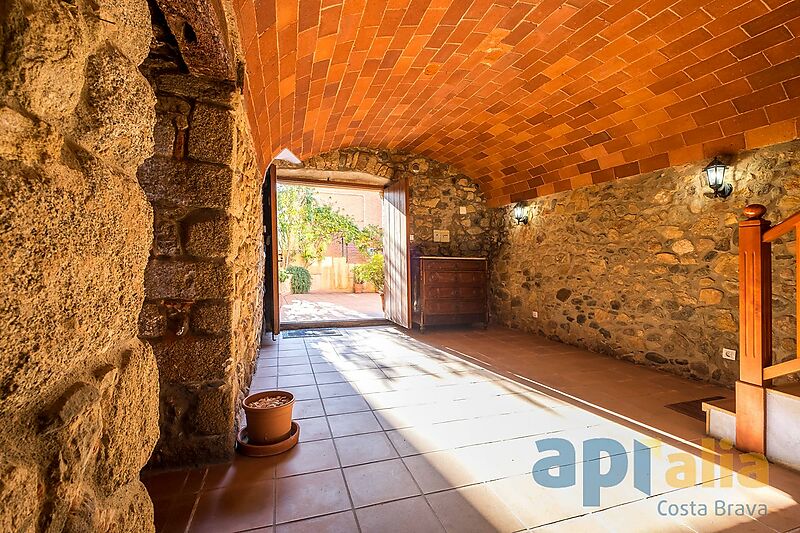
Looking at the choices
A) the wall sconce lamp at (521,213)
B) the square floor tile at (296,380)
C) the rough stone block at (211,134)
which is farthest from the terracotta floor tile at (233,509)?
the wall sconce lamp at (521,213)

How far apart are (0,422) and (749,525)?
2.20 metres

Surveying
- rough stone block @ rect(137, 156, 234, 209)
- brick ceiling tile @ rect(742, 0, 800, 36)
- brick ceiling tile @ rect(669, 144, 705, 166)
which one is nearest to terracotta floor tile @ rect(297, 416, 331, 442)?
rough stone block @ rect(137, 156, 234, 209)

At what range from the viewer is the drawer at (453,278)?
16.4 ft

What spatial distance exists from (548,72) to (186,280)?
2946 millimetres

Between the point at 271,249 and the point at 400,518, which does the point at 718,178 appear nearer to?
the point at 400,518

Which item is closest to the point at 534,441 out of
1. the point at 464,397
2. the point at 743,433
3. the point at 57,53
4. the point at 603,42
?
the point at 464,397

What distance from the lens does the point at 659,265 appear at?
3.38 m

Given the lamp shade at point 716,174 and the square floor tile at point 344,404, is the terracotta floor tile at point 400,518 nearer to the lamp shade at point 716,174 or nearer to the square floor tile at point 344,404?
the square floor tile at point 344,404

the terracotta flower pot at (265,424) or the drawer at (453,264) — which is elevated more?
the drawer at (453,264)

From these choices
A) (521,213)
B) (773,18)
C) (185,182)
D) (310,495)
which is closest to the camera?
(310,495)

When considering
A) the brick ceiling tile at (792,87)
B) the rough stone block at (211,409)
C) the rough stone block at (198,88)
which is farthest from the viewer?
the brick ceiling tile at (792,87)

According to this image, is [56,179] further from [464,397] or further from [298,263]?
[298,263]

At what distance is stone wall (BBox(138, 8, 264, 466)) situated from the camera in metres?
1.64

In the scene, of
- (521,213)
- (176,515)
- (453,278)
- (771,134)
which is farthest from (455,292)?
(176,515)
